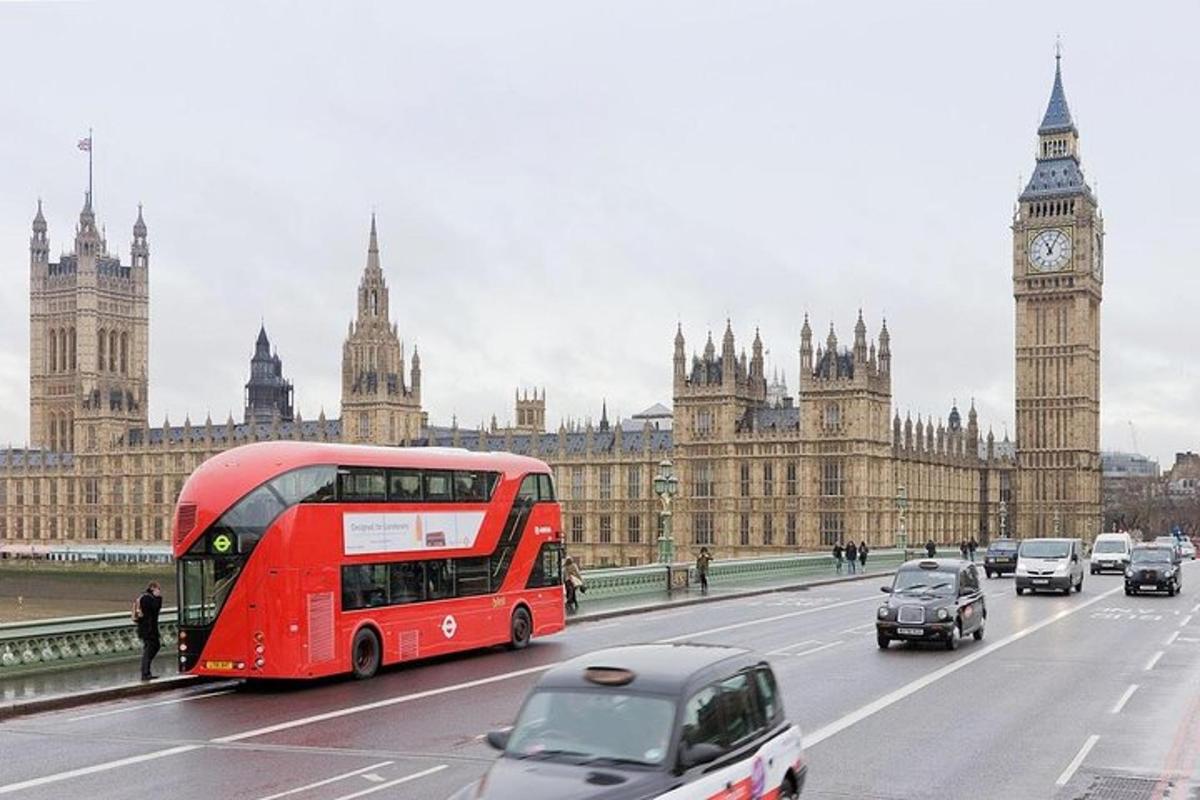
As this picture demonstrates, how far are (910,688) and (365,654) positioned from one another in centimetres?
875

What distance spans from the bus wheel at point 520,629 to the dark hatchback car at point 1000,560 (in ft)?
122

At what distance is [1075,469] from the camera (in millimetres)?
119812

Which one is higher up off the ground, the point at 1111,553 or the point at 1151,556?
the point at 1151,556

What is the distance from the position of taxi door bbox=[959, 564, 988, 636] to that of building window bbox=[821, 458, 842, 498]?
60.5 meters

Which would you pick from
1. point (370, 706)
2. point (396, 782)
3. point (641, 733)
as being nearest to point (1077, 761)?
point (396, 782)

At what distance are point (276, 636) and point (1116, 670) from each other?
14048 mm

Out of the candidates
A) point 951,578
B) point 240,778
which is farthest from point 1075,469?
point 240,778

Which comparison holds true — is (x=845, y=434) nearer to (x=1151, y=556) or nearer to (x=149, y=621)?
(x=1151, y=556)

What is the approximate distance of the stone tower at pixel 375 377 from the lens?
117 metres

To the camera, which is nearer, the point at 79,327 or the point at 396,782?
the point at 396,782

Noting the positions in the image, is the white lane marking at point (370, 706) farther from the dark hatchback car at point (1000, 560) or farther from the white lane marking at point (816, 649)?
A: the dark hatchback car at point (1000, 560)

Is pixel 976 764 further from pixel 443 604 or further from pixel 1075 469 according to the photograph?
pixel 1075 469

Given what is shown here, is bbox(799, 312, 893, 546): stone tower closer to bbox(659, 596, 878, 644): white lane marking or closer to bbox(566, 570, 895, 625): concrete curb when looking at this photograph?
bbox(566, 570, 895, 625): concrete curb

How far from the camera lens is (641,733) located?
1022 centimetres
